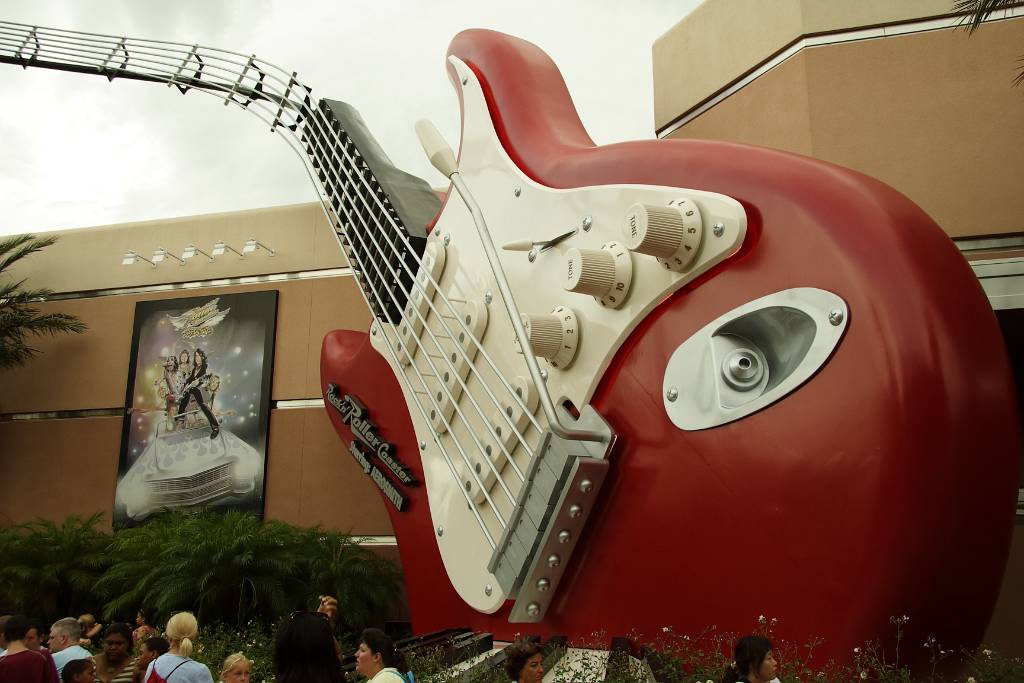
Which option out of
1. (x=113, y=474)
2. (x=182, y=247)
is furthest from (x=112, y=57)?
(x=113, y=474)

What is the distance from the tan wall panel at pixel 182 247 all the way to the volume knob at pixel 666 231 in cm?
782

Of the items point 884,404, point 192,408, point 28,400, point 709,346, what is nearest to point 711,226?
point 709,346

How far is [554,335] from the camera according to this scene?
17.1 ft

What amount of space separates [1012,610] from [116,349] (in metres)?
11.2

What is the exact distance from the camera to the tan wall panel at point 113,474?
11.0 meters

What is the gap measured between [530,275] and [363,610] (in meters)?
4.81

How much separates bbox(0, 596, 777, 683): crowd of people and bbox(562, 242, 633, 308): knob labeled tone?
1879 mm

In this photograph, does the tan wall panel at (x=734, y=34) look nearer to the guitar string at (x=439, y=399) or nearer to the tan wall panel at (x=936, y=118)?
the tan wall panel at (x=936, y=118)

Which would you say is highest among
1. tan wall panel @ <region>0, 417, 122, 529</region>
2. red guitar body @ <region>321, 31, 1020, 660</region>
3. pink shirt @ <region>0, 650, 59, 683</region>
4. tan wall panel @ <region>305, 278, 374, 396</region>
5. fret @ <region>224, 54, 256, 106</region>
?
fret @ <region>224, 54, 256, 106</region>

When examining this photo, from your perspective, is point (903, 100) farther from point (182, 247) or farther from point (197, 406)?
point (182, 247)

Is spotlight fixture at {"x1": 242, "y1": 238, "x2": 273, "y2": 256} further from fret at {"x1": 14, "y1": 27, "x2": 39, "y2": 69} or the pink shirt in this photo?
the pink shirt

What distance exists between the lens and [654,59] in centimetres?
969

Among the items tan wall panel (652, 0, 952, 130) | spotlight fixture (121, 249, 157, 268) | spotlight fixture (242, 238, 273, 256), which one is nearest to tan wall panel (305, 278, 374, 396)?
spotlight fixture (242, 238, 273, 256)

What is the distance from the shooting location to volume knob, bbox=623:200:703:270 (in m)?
4.41
